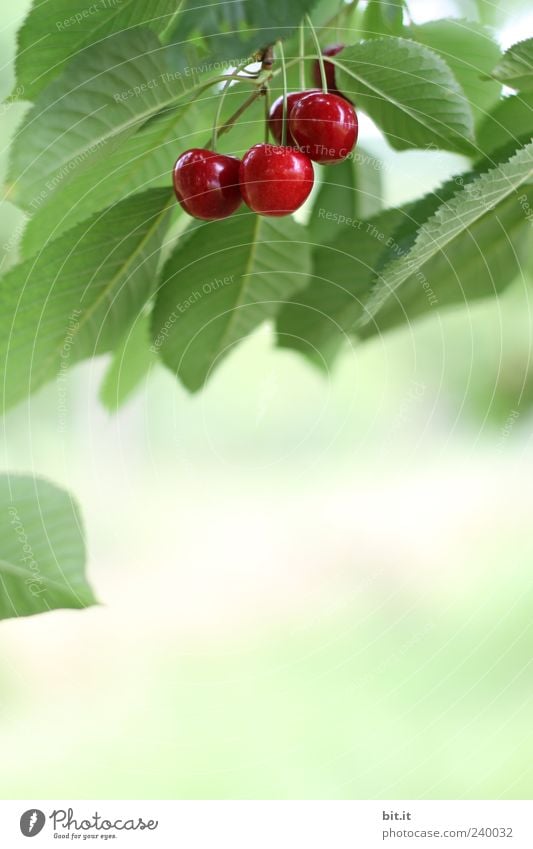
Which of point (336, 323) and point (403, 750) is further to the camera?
point (403, 750)

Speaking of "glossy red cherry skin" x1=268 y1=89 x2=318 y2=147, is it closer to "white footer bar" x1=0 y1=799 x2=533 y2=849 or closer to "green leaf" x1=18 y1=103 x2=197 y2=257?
"green leaf" x1=18 y1=103 x2=197 y2=257

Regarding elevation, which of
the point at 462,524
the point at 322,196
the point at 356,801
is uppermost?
the point at 322,196

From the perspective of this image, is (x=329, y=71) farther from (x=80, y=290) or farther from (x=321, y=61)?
(x=80, y=290)

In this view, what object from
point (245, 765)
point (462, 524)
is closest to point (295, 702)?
point (245, 765)

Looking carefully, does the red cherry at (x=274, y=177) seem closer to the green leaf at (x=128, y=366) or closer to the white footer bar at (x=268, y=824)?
the green leaf at (x=128, y=366)

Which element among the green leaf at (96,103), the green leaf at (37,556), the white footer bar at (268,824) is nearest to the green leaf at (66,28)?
the green leaf at (96,103)

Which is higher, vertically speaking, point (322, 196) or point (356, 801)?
point (322, 196)

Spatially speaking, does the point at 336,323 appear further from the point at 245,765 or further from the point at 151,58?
the point at 245,765
